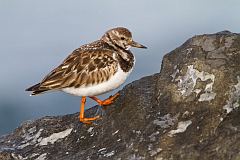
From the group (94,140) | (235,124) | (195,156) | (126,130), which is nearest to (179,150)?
(195,156)

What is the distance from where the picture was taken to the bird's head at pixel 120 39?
44.6 ft

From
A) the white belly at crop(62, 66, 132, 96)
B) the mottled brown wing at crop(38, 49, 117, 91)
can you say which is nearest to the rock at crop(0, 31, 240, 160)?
the white belly at crop(62, 66, 132, 96)

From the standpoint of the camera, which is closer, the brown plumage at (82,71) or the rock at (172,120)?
the rock at (172,120)

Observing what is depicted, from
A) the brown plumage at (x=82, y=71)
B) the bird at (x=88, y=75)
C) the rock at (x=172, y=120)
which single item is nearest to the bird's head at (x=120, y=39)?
the bird at (x=88, y=75)

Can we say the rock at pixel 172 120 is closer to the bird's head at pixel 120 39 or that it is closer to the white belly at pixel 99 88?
the white belly at pixel 99 88

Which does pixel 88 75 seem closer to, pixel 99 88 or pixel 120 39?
pixel 99 88

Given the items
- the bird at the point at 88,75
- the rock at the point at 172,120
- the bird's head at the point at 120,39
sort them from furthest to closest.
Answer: the bird's head at the point at 120,39, the bird at the point at 88,75, the rock at the point at 172,120

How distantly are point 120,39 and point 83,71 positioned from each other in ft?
4.73

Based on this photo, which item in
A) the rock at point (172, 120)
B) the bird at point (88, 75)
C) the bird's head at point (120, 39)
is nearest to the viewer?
the rock at point (172, 120)

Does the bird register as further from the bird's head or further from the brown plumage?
the bird's head

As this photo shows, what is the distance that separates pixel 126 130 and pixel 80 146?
125cm

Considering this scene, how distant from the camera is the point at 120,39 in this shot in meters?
13.6

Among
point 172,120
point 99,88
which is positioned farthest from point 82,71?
point 172,120

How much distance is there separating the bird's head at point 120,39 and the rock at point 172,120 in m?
1.42
